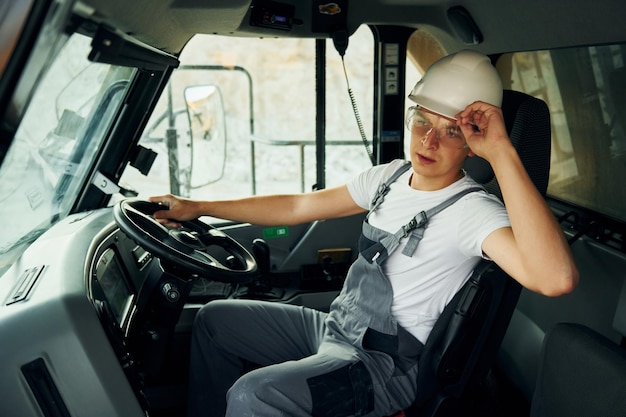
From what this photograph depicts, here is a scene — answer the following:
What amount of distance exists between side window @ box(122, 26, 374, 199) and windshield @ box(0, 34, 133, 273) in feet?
2.52

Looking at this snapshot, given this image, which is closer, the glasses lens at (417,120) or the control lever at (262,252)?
the glasses lens at (417,120)

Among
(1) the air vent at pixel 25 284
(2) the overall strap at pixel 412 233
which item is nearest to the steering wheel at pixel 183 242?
(1) the air vent at pixel 25 284

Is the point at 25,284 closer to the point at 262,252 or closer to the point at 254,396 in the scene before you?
the point at 254,396

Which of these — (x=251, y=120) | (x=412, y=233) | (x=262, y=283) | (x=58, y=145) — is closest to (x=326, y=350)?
(x=412, y=233)

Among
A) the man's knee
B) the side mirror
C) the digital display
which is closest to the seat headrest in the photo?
the man's knee

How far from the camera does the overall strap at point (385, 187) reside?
6.93 ft

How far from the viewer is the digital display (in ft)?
6.23

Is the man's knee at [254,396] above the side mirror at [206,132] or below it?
below

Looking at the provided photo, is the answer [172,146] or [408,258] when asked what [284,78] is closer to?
[172,146]

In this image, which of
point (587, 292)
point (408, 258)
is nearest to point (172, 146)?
point (408, 258)

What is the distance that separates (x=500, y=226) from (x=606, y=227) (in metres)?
1.12

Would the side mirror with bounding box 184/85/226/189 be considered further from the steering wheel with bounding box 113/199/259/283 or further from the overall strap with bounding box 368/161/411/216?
the overall strap with bounding box 368/161/411/216

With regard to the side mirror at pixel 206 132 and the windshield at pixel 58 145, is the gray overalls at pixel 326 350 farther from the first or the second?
the side mirror at pixel 206 132

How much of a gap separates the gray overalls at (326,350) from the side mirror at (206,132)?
1.60 m
